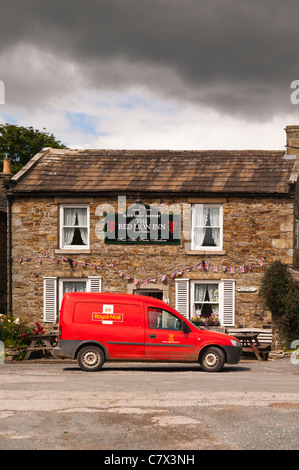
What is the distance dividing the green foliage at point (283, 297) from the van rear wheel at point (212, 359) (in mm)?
5200

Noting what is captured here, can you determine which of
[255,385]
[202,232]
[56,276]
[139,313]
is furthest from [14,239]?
[255,385]

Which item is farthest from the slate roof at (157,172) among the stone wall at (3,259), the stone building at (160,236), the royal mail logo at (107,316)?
the royal mail logo at (107,316)

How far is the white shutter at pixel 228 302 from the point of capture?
21.8 m

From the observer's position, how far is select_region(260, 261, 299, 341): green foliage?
20.0 m

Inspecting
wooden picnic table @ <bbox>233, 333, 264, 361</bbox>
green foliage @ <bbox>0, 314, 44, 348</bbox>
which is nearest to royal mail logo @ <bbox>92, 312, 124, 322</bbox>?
wooden picnic table @ <bbox>233, 333, 264, 361</bbox>

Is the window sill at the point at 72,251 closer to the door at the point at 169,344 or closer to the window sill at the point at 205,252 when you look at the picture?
the window sill at the point at 205,252

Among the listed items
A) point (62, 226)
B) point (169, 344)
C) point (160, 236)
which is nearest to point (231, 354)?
point (169, 344)

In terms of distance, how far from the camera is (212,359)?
1564 cm

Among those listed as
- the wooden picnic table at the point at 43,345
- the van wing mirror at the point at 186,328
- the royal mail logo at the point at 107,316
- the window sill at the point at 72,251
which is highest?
the window sill at the point at 72,251

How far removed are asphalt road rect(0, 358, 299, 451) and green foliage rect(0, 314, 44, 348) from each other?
4963mm

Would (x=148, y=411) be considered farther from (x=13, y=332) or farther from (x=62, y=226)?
(x=62, y=226)

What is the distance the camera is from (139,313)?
15.7 m

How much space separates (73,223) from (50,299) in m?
2.95

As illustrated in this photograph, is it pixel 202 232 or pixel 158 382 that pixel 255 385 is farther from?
pixel 202 232
